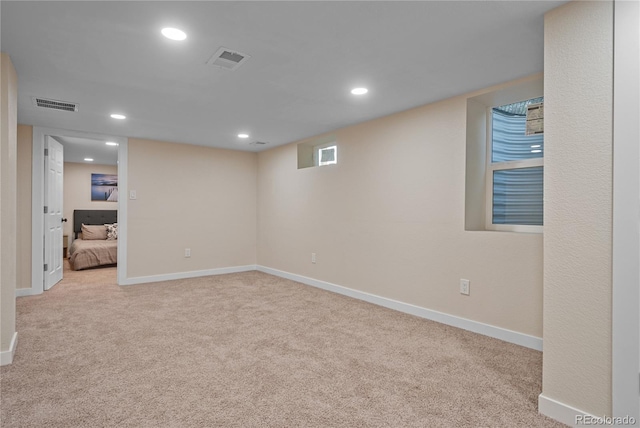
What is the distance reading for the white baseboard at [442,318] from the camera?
2573 millimetres

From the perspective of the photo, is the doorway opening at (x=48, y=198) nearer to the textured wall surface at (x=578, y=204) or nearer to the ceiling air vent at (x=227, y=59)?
the ceiling air vent at (x=227, y=59)

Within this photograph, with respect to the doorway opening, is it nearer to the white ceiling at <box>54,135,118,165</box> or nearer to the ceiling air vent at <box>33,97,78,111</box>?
the white ceiling at <box>54,135,118,165</box>

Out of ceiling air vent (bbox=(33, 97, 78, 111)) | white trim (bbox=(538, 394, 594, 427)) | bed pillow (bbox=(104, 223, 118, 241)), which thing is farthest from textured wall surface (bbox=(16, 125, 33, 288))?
white trim (bbox=(538, 394, 594, 427))

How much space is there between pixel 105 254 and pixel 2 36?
15.9 ft

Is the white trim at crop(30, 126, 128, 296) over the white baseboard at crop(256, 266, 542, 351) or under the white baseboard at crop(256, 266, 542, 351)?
over

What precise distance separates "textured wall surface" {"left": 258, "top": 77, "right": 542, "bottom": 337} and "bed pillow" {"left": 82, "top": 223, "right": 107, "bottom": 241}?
477 cm

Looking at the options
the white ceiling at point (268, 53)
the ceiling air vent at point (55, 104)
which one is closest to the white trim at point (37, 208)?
the white ceiling at point (268, 53)

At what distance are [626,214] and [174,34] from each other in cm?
244

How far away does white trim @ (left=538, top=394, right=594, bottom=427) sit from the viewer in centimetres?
160

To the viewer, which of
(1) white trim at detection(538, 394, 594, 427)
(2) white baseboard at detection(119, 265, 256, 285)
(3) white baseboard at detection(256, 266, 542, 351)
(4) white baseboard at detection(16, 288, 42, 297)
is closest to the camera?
(1) white trim at detection(538, 394, 594, 427)

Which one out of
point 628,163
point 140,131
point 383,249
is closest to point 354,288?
point 383,249

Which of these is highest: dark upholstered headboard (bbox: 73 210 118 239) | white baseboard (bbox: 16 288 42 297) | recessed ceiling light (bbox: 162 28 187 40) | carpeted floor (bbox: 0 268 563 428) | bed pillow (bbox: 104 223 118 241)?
A: recessed ceiling light (bbox: 162 28 187 40)

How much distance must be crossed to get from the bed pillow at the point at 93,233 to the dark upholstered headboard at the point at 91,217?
0.42m

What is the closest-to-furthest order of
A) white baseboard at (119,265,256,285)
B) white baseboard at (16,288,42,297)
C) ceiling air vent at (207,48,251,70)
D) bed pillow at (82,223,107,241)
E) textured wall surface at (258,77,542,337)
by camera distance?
ceiling air vent at (207,48,251,70) → textured wall surface at (258,77,542,337) → white baseboard at (16,288,42,297) → white baseboard at (119,265,256,285) → bed pillow at (82,223,107,241)
